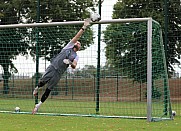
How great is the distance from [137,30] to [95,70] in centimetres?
198

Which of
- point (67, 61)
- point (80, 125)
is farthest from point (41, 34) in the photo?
point (80, 125)

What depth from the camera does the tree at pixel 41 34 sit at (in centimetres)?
1770

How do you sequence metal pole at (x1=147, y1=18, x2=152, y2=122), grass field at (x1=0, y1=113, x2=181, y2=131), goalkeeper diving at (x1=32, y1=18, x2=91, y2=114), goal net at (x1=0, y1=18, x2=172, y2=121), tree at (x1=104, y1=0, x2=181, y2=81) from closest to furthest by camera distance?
grass field at (x1=0, y1=113, x2=181, y2=131), goalkeeper diving at (x1=32, y1=18, x2=91, y2=114), metal pole at (x1=147, y1=18, x2=152, y2=122), goal net at (x1=0, y1=18, x2=172, y2=121), tree at (x1=104, y1=0, x2=181, y2=81)

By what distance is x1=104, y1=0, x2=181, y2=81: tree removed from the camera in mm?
16328

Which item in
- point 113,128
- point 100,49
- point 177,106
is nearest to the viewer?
point 113,128

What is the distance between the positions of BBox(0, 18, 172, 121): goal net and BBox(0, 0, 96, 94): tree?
36 millimetres

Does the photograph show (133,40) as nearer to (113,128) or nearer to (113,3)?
(113,3)

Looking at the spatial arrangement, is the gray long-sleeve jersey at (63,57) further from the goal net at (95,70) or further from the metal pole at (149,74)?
the goal net at (95,70)

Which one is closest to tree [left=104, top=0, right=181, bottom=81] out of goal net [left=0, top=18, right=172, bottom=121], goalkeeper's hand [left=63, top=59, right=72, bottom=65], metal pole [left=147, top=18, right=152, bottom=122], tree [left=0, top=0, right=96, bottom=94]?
goal net [left=0, top=18, right=172, bottom=121]

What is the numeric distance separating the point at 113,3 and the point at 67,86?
339 cm

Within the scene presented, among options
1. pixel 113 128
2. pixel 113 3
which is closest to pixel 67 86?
pixel 113 3

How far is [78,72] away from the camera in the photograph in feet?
54.7

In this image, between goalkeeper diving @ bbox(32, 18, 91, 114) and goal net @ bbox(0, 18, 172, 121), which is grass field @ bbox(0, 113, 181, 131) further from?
goal net @ bbox(0, 18, 172, 121)

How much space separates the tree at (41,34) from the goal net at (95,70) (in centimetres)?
4
